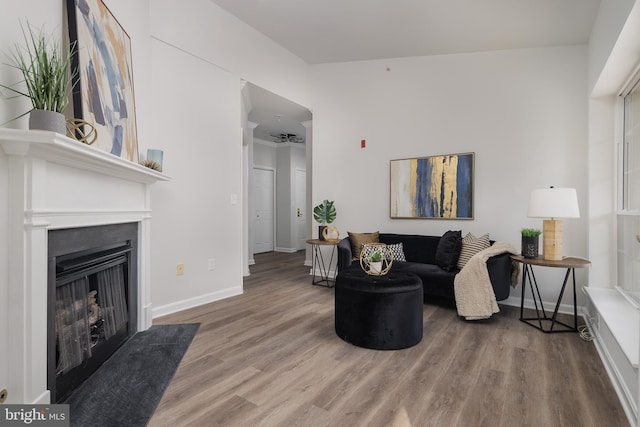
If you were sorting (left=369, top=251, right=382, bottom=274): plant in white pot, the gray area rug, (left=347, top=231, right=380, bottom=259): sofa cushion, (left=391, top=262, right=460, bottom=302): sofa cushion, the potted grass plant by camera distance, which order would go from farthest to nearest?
1. (left=347, top=231, right=380, bottom=259): sofa cushion
2. (left=391, top=262, right=460, bottom=302): sofa cushion
3. the potted grass plant
4. (left=369, top=251, right=382, bottom=274): plant in white pot
5. the gray area rug

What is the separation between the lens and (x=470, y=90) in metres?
4.07

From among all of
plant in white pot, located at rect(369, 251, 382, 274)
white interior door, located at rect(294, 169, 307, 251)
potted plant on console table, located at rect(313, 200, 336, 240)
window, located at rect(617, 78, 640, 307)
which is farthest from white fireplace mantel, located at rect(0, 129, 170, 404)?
white interior door, located at rect(294, 169, 307, 251)

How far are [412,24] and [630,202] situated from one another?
8.84 ft

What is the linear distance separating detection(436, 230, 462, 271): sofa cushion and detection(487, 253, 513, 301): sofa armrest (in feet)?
1.55

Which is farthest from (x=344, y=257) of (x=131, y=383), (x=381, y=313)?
(x=131, y=383)

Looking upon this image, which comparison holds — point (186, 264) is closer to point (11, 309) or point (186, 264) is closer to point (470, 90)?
point (11, 309)

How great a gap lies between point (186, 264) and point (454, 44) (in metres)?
4.00

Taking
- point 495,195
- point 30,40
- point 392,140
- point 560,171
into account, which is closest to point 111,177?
point 30,40

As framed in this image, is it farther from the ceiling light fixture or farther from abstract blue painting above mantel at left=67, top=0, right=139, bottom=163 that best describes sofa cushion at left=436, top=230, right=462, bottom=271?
the ceiling light fixture

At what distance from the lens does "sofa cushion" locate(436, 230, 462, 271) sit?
363 centimetres

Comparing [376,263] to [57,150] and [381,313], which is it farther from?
[57,150]

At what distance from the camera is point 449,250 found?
366 centimetres

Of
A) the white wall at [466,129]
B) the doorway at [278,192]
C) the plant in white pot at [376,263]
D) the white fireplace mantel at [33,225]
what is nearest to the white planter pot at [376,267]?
the plant in white pot at [376,263]

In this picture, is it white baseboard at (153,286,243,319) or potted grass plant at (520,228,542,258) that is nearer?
potted grass plant at (520,228,542,258)
